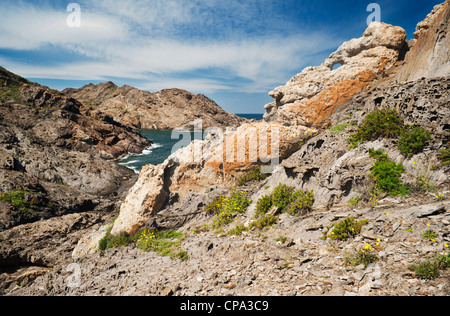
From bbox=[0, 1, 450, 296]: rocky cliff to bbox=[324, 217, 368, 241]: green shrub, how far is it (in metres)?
0.03

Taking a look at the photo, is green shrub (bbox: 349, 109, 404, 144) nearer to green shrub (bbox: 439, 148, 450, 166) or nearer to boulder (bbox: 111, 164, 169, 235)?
green shrub (bbox: 439, 148, 450, 166)

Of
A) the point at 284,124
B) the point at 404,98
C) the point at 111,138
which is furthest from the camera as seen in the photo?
the point at 111,138

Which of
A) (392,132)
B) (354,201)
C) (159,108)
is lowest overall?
(354,201)

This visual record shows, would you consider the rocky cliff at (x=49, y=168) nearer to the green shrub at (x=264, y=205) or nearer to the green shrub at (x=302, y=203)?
the green shrub at (x=264, y=205)

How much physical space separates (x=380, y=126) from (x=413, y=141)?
170 cm

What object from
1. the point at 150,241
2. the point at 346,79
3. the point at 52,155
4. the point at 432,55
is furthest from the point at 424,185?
the point at 52,155

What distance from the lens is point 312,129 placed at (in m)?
14.0

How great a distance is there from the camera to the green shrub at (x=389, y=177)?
7.19 m

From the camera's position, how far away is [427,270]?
443cm

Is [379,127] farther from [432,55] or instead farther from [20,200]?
[20,200]

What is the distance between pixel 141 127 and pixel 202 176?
372ft

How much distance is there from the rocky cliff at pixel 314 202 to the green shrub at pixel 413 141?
0.14 ft
